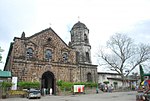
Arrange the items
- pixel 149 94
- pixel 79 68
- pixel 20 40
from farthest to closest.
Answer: pixel 79 68, pixel 20 40, pixel 149 94

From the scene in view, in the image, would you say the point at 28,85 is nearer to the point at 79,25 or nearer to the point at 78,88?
the point at 78,88

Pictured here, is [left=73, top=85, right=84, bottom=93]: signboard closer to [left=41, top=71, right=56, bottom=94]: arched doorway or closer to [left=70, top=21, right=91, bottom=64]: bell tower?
[left=41, top=71, right=56, bottom=94]: arched doorway

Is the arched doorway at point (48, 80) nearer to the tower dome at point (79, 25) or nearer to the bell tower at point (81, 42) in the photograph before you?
the bell tower at point (81, 42)

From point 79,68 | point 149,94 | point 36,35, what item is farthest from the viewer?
point 79,68

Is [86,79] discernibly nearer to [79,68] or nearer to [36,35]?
[79,68]

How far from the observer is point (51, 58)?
3456 centimetres

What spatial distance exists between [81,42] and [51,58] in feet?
27.7

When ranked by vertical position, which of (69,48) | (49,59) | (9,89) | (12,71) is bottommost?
(9,89)

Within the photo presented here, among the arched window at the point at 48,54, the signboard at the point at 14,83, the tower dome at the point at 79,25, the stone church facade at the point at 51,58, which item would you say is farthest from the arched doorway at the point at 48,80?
the tower dome at the point at 79,25

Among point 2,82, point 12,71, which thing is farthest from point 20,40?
point 2,82

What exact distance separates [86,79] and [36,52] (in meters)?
11.3

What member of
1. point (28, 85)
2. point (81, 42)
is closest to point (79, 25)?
point (81, 42)

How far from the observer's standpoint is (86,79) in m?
37.4

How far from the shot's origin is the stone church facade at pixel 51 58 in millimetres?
31156
